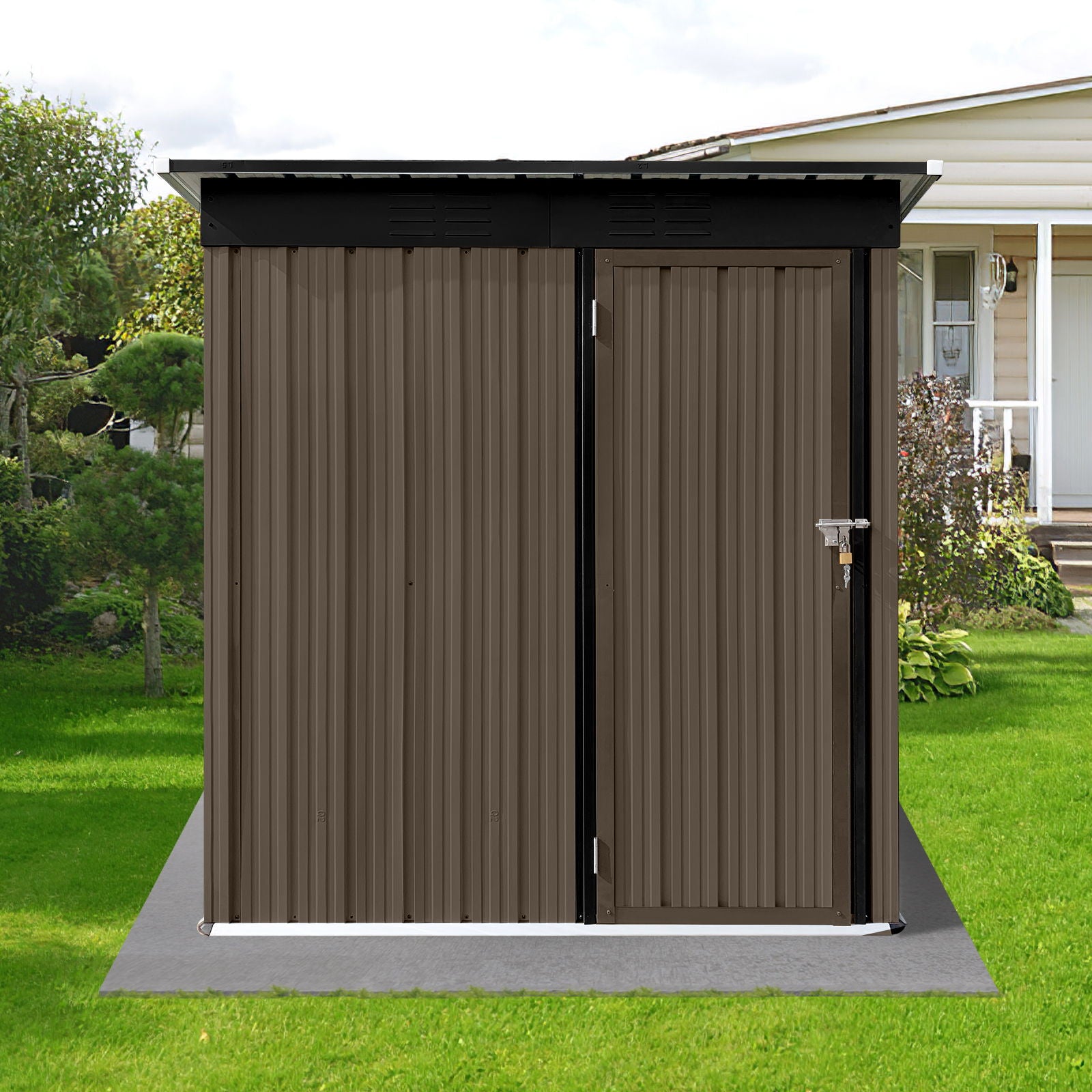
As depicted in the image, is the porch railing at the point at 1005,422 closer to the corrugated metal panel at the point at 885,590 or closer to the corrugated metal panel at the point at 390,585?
the corrugated metal panel at the point at 885,590

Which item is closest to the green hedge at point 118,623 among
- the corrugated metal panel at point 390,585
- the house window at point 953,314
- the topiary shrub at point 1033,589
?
the topiary shrub at point 1033,589

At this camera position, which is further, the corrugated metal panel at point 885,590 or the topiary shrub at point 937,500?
the topiary shrub at point 937,500

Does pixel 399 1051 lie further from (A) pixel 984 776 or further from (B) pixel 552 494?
(A) pixel 984 776

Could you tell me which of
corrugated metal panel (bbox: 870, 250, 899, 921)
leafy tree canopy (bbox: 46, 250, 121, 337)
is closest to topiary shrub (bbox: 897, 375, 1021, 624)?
corrugated metal panel (bbox: 870, 250, 899, 921)

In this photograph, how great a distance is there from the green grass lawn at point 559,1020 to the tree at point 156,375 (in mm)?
3814

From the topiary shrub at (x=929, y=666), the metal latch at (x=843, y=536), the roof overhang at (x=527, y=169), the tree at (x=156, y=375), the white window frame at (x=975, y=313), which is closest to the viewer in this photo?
Result: the roof overhang at (x=527, y=169)

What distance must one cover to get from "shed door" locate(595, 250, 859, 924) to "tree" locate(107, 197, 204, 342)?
Result: 344 inches

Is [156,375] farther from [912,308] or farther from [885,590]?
[912,308]

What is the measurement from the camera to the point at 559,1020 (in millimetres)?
4070

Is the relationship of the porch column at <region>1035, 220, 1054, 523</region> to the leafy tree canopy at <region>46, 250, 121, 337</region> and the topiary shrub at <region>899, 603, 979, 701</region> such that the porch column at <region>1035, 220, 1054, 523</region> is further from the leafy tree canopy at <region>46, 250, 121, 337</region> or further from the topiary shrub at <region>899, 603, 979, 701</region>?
the leafy tree canopy at <region>46, 250, 121, 337</region>

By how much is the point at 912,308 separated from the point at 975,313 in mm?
593

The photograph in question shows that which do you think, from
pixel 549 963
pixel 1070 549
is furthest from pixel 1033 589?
pixel 549 963

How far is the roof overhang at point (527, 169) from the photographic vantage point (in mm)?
4398

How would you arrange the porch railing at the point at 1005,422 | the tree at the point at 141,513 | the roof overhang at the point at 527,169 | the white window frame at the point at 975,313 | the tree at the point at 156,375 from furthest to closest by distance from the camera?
the white window frame at the point at 975,313
the porch railing at the point at 1005,422
the tree at the point at 156,375
the tree at the point at 141,513
the roof overhang at the point at 527,169
